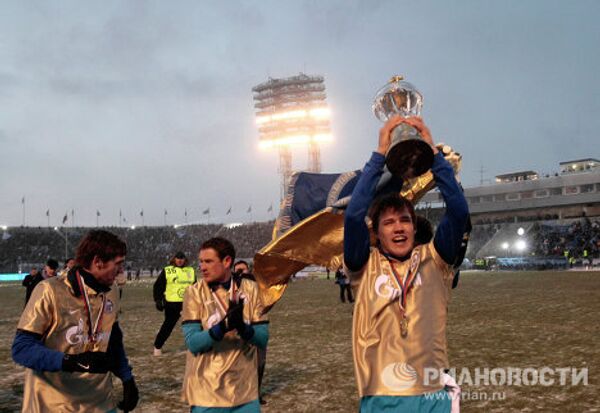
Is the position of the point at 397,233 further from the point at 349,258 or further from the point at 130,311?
the point at 130,311

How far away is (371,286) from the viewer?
9.51 feet

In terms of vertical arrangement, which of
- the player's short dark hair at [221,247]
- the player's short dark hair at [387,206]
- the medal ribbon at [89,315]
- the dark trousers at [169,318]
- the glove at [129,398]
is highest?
the player's short dark hair at [387,206]

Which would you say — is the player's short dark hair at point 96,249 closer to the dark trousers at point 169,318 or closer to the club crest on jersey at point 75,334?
the club crest on jersey at point 75,334

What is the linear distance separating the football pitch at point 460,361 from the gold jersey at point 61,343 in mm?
Answer: 3716

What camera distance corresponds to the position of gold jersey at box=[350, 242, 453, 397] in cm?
276

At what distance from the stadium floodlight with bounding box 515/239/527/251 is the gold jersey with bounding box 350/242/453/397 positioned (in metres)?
67.9

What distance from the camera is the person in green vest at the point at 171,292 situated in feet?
35.7

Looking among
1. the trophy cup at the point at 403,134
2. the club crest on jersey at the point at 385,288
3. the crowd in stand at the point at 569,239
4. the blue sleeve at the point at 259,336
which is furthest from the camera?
the crowd in stand at the point at 569,239

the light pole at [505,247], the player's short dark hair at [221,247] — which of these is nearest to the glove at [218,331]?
the player's short dark hair at [221,247]

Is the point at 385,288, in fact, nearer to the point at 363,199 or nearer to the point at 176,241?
the point at 363,199

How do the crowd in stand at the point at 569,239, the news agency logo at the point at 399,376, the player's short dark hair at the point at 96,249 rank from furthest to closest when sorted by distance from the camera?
1. the crowd in stand at the point at 569,239
2. the player's short dark hair at the point at 96,249
3. the news agency logo at the point at 399,376

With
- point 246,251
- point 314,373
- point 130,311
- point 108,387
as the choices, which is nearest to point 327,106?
point 246,251

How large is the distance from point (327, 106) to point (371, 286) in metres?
74.2

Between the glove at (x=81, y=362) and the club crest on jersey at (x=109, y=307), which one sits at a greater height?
the club crest on jersey at (x=109, y=307)
